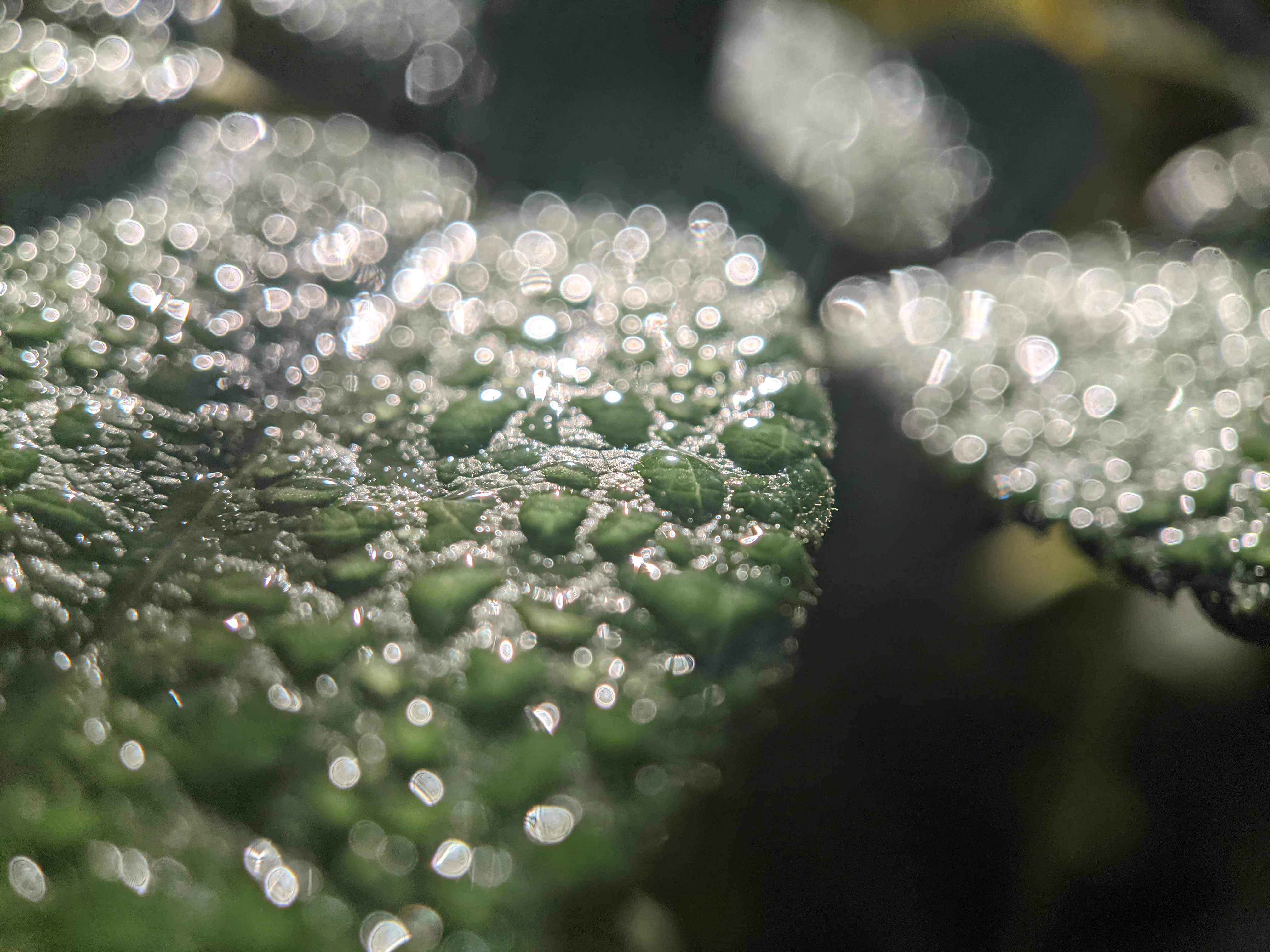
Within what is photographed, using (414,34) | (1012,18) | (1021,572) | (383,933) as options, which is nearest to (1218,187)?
(1012,18)

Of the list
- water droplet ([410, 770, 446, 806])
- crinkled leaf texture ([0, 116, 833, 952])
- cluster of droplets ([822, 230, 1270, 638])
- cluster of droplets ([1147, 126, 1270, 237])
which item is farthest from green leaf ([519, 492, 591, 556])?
cluster of droplets ([1147, 126, 1270, 237])

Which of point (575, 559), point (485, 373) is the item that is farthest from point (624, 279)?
point (575, 559)

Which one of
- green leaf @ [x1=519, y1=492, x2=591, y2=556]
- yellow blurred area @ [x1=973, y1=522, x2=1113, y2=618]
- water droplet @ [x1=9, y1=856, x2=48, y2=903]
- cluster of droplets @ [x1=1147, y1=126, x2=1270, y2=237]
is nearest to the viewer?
water droplet @ [x1=9, y1=856, x2=48, y2=903]

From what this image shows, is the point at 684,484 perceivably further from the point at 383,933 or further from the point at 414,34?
the point at 414,34

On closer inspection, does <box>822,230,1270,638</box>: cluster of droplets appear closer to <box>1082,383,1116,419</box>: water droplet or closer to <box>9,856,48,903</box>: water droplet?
<box>1082,383,1116,419</box>: water droplet

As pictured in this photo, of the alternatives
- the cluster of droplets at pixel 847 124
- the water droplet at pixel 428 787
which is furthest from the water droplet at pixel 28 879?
the cluster of droplets at pixel 847 124

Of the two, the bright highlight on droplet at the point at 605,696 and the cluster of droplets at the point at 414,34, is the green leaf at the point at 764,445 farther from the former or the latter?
the cluster of droplets at the point at 414,34
